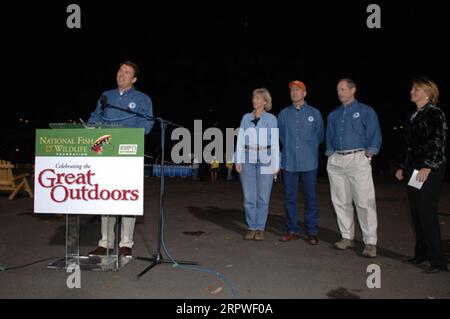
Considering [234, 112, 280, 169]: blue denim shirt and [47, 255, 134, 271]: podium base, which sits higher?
[234, 112, 280, 169]: blue denim shirt

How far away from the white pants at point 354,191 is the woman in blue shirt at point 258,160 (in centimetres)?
91

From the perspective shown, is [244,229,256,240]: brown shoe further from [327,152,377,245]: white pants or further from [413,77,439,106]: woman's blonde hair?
[413,77,439,106]: woman's blonde hair

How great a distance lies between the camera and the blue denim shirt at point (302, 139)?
611cm

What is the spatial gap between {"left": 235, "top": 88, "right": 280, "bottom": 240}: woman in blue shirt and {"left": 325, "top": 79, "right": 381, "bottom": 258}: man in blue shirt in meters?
0.87

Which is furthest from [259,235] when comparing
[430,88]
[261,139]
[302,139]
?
[430,88]

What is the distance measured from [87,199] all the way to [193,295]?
4.93ft

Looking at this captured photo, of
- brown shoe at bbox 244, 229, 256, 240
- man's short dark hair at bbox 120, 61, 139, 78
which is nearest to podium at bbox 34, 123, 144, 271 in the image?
man's short dark hair at bbox 120, 61, 139, 78

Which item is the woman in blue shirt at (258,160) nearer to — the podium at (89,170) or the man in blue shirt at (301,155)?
the man in blue shirt at (301,155)

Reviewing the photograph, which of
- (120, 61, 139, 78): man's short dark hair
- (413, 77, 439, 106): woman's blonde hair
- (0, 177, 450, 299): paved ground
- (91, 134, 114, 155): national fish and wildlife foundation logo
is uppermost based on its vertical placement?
(120, 61, 139, 78): man's short dark hair

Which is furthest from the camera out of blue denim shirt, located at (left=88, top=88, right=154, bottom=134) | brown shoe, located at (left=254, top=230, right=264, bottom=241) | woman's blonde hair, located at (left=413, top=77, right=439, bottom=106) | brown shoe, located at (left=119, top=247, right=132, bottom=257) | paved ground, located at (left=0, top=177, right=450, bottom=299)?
brown shoe, located at (left=254, top=230, right=264, bottom=241)

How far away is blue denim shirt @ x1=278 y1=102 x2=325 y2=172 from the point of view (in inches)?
241

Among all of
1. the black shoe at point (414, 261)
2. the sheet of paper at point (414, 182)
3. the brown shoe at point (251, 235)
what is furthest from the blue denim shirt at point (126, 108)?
the black shoe at point (414, 261)
